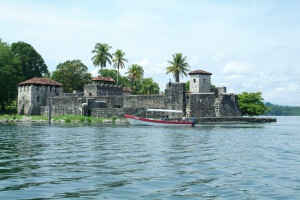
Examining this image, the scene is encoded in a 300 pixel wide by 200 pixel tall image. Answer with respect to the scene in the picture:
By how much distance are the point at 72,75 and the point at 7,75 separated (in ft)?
60.1

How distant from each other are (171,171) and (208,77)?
55.8 meters

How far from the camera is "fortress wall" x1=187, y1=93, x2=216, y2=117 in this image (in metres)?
58.9

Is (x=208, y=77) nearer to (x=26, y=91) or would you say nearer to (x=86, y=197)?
(x=26, y=91)

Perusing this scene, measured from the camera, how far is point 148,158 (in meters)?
15.7

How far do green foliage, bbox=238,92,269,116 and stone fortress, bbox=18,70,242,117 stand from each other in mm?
10758

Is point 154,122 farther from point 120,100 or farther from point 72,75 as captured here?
point 72,75

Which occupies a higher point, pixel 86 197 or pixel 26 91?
pixel 26 91

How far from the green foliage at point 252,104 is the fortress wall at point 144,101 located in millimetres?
22958

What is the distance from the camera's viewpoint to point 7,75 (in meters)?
65.9

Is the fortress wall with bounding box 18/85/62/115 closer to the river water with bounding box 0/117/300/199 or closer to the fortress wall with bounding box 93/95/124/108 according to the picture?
the fortress wall with bounding box 93/95/124/108

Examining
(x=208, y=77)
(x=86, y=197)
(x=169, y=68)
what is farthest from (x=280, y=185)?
(x=169, y=68)

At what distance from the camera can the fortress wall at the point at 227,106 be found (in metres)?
58.9

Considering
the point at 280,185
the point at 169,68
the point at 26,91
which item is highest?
the point at 169,68

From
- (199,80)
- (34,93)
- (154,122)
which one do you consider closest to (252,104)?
(199,80)
